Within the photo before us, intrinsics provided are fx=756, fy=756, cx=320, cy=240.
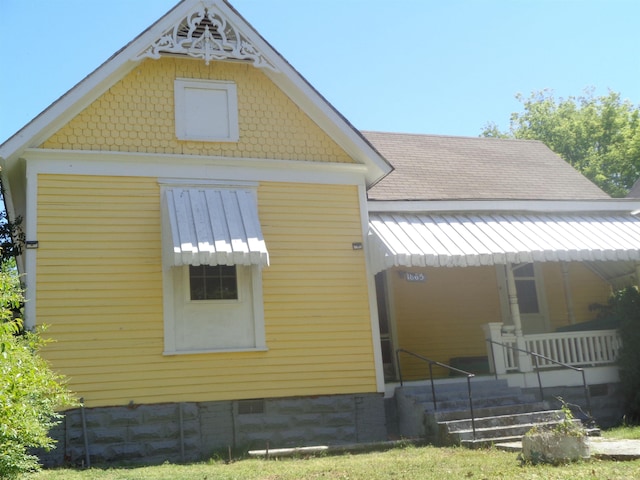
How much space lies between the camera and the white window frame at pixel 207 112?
44.5ft

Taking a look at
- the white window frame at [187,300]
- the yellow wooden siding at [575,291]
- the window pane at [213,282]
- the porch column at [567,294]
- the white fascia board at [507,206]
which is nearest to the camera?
the white window frame at [187,300]

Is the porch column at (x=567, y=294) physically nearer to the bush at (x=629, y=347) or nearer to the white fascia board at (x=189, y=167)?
the bush at (x=629, y=347)

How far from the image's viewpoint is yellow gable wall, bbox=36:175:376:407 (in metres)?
12.2

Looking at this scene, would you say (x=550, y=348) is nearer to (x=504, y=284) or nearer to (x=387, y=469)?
(x=504, y=284)

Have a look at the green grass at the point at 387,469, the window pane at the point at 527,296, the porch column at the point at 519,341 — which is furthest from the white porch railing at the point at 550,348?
the green grass at the point at 387,469

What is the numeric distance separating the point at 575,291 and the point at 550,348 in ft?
9.99

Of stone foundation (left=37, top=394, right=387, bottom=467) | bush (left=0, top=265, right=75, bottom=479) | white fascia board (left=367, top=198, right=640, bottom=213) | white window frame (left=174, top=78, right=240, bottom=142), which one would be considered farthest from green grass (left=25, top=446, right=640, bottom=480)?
white window frame (left=174, top=78, right=240, bottom=142)

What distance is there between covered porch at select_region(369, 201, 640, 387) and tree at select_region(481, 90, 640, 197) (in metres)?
17.8

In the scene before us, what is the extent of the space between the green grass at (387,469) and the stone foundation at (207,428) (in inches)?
33.8

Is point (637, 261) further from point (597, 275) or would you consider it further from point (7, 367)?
point (7, 367)

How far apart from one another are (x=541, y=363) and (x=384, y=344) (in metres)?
3.42

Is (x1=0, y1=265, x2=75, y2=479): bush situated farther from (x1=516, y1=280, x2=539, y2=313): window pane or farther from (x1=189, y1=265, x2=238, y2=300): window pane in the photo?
(x1=516, y1=280, x2=539, y2=313): window pane

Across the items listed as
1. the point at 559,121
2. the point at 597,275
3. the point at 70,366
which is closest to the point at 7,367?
the point at 70,366

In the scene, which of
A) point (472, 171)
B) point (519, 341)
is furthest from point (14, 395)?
point (472, 171)
